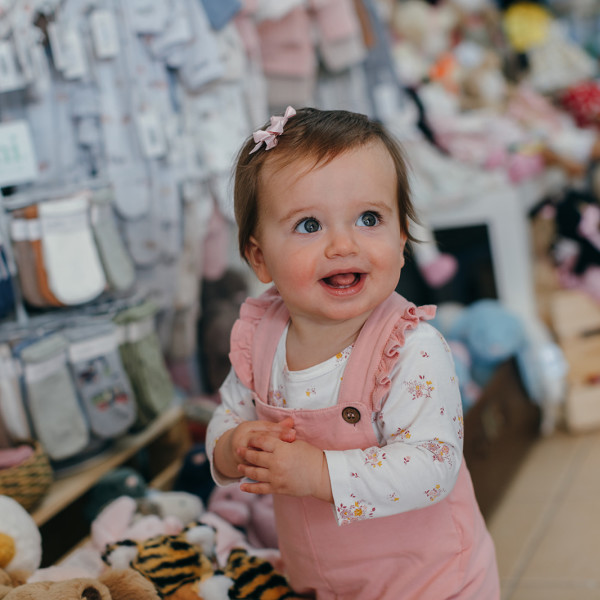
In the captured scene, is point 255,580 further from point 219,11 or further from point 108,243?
point 219,11

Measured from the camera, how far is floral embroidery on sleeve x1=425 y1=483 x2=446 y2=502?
97 cm

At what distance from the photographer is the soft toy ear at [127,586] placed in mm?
1197

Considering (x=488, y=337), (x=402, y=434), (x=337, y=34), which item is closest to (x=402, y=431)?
(x=402, y=434)

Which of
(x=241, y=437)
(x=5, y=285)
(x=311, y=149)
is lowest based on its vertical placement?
(x=241, y=437)

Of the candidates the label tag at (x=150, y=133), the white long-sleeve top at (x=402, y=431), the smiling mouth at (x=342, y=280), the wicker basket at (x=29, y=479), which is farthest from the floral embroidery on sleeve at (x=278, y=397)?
the label tag at (x=150, y=133)

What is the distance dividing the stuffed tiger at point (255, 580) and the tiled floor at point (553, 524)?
810mm

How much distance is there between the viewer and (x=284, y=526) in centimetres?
118

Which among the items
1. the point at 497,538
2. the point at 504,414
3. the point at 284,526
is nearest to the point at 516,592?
the point at 497,538

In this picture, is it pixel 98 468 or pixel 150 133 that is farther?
pixel 150 133

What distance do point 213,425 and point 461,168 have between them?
7.99ft

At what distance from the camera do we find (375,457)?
3.18 ft

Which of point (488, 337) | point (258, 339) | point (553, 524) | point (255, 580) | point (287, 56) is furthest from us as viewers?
point (287, 56)

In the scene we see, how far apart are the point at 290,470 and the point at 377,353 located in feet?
0.69

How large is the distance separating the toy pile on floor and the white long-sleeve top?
0.88 feet
